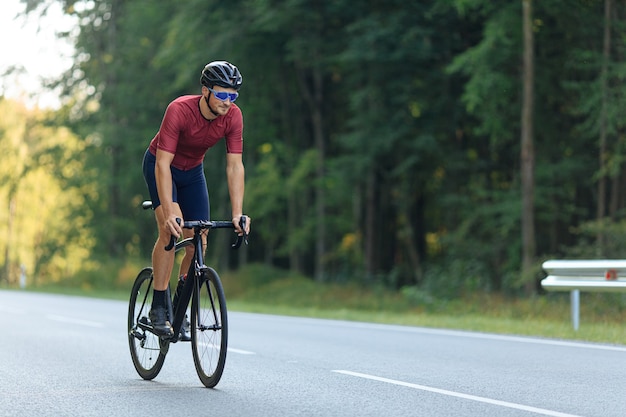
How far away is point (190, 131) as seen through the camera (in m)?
7.62

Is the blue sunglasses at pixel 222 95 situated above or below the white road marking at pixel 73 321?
above

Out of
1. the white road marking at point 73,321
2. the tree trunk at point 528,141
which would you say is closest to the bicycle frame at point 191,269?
the white road marking at point 73,321

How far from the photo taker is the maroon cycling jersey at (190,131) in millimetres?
7559

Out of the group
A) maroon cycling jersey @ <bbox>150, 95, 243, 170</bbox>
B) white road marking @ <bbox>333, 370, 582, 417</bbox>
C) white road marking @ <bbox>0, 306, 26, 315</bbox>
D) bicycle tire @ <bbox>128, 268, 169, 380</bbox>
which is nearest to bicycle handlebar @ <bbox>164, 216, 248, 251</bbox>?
maroon cycling jersey @ <bbox>150, 95, 243, 170</bbox>

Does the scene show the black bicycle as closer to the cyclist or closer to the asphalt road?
the cyclist

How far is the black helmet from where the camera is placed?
7.39 m

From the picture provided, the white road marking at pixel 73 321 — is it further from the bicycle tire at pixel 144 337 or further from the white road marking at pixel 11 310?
the bicycle tire at pixel 144 337

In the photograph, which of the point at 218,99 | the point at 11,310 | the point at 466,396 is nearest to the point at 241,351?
the point at 466,396

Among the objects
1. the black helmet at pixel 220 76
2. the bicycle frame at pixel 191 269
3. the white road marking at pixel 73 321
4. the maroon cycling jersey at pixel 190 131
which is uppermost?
the black helmet at pixel 220 76

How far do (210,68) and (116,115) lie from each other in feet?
122

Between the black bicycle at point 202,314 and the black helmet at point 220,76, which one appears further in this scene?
the black bicycle at point 202,314

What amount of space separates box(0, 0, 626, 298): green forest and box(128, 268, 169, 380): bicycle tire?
16.3 metres

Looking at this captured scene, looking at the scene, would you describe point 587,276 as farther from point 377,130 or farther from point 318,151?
point 318,151

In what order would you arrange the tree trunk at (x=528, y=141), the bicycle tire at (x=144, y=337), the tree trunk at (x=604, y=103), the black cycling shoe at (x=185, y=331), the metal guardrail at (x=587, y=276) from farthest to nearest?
the tree trunk at (x=528, y=141) < the tree trunk at (x=604, y=103) < the metal guardrail at (x=587, y=276) < the bicycle tire at (x=144, y=337) < the black cycling shoe at (x=185, y=331)
